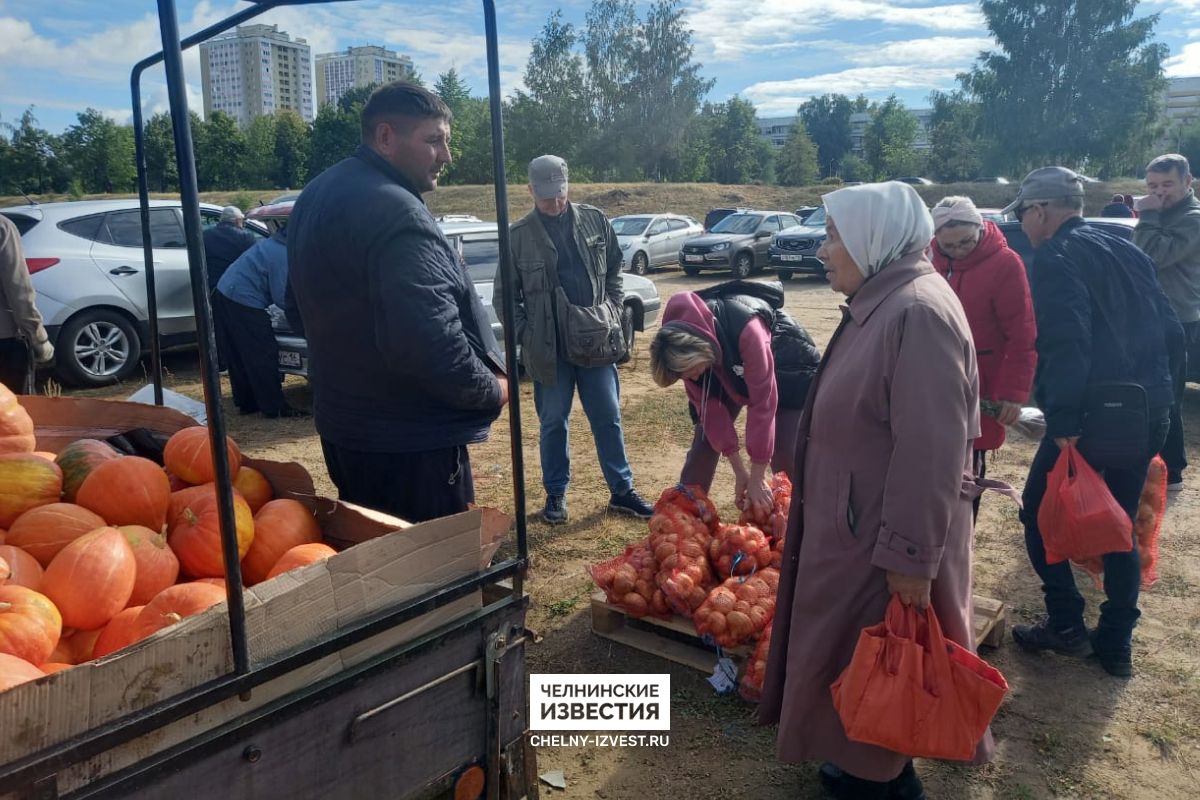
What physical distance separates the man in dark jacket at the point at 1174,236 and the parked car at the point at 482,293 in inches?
128

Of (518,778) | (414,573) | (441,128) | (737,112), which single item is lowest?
(518,778)

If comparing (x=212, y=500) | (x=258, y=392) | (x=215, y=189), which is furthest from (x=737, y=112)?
(x=212, y=500)

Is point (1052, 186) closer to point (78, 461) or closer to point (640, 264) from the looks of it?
point (78, 461)

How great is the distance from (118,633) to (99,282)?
296 inches

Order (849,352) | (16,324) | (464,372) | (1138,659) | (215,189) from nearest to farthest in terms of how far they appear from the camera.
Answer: (849,352), (464,372), (1138,659), (16,324), (215,189)

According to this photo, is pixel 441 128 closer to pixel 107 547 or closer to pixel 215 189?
pixel 107 547

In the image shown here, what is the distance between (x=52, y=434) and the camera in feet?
8.26

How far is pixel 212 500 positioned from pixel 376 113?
1226 mm

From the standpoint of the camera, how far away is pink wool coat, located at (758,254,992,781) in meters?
2.00

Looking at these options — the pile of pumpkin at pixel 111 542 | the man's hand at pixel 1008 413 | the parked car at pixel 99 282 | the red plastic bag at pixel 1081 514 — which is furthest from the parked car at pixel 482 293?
the pile of pumpkin at pixel 111 542

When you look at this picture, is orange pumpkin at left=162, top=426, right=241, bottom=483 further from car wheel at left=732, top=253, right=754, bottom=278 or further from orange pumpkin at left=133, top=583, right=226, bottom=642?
car wheel at left=732, top=253, right=754, bottom=278

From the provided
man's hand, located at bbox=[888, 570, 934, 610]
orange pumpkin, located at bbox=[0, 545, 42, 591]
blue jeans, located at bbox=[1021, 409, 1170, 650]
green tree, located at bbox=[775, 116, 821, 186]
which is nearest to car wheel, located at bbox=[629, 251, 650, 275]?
blue jeans, located at bbox=[1021, 409, 1170, 650]

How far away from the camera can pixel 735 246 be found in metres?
19.1

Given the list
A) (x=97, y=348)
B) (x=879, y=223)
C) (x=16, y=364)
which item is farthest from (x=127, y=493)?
(x=97, y=348)
